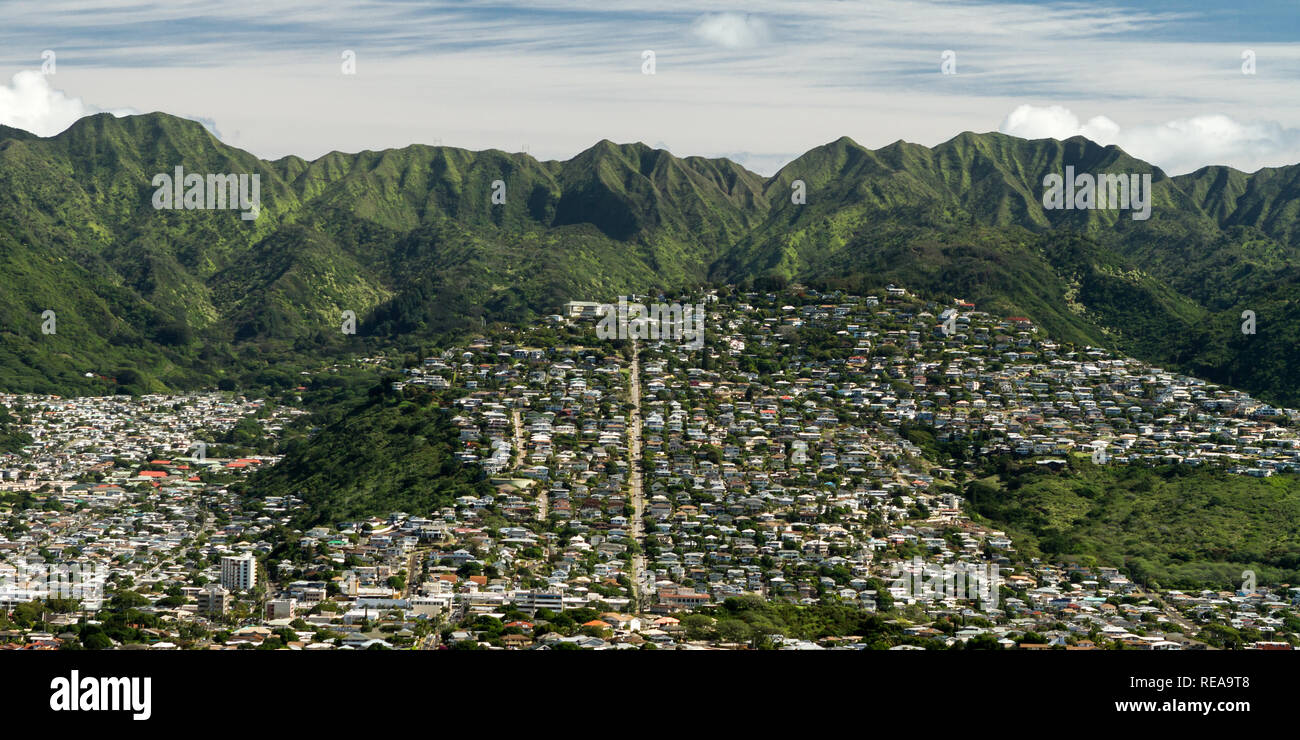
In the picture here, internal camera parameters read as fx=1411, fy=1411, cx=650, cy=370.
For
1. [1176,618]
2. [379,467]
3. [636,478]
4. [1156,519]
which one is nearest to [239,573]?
[379,467]

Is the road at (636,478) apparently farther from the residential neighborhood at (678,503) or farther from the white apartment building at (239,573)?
the white apartment building at (239,573)

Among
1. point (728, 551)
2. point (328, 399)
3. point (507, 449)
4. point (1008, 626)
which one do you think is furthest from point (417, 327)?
point (1008, 626)

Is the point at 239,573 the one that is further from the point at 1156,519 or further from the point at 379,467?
the point at 1156,519

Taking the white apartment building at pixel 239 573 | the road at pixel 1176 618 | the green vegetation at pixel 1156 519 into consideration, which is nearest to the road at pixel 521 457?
the white apartment building at pixel 239 573

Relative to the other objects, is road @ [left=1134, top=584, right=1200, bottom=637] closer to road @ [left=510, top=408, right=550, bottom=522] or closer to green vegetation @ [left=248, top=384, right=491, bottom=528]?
road @ [left=510, top=408, right=550, bottom=522]

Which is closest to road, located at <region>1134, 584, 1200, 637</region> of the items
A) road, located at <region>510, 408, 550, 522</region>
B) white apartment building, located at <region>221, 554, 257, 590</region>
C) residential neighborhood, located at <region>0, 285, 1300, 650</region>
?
residential neighborhood, located at <region>0, 285, 1300, 650</region>

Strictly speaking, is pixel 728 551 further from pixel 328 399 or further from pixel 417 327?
pixel 417 327

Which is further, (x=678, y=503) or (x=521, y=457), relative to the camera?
(x=521, y=457)

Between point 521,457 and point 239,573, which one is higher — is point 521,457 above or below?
above
